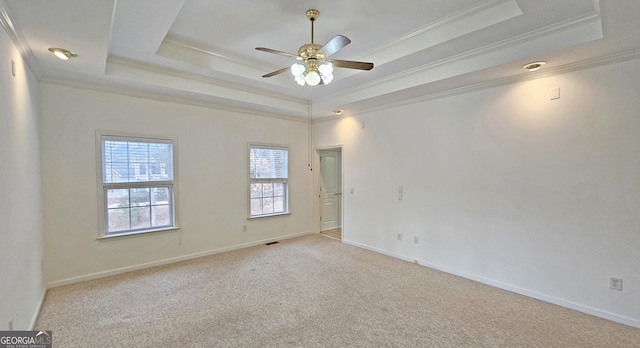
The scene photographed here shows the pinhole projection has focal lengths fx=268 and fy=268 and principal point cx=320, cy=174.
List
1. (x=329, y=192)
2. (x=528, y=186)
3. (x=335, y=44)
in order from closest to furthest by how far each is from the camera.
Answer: (x=335, y=44)
(x=528, y=186)
(x=329, y=192)

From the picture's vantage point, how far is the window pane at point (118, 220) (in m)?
3.71

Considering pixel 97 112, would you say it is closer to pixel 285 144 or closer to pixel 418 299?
pixel 285 144

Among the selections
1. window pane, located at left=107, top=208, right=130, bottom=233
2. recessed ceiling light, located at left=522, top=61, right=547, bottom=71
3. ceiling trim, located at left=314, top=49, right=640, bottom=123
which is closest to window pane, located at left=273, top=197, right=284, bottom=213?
window pane, located at left=107, top=208, right=130, bottom=233

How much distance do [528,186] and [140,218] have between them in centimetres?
521

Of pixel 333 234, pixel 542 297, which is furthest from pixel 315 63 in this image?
pixel 333 234

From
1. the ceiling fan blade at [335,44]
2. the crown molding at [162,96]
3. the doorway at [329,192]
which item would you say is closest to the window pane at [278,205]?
the doorway at [329,192]

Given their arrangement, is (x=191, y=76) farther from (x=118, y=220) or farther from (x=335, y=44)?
(x=335, y=44)

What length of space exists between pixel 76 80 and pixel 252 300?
3475 mm

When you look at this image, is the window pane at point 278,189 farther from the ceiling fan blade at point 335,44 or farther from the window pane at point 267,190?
the ceiling fan blade at point 335,44

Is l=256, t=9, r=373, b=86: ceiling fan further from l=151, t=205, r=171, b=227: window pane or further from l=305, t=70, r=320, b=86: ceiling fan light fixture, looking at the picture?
l=151, t=205, r=171, b=227: window pane

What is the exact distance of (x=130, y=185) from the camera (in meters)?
3.81

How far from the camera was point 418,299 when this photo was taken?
3.03m

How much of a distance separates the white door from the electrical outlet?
453 centimetres

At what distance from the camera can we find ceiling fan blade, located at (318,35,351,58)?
2.23 m
